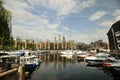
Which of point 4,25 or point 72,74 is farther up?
point 4,25

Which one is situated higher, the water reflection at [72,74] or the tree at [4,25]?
the tree at [4,25]

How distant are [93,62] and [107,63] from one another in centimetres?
1063

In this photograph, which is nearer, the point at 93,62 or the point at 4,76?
the point at 4,76

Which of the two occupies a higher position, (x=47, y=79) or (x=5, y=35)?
(x=5, y=35)

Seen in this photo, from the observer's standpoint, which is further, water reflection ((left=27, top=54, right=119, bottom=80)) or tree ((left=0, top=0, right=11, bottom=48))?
water reflection ((left=27, top=54, right=119, bottom=80))

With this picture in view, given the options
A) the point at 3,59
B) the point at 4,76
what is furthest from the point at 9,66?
the point at 4,76

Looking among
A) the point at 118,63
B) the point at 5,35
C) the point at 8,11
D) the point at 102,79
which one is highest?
the point at 8,11

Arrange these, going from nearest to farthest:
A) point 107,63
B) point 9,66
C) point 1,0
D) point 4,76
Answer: point 4,76 → point 9,66 → point 1,0 → point 107,63

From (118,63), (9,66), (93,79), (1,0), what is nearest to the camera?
(9,66)

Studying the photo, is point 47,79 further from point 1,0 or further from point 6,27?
point 1,0

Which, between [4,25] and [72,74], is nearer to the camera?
[4,25]

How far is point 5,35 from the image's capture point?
2802 centimetres

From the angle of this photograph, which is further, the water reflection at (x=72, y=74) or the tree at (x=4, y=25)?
the water reflection at (x=72, y=74)

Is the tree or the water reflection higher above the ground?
the tree
